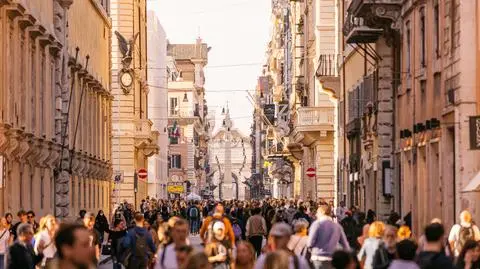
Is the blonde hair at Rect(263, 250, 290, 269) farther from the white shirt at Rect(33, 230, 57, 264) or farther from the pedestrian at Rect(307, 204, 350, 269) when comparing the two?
the white shirt at Rect(33, 230, 57, 264)

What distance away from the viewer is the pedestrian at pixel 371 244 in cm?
2110

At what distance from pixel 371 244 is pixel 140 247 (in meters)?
7.21

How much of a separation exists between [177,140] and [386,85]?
134m

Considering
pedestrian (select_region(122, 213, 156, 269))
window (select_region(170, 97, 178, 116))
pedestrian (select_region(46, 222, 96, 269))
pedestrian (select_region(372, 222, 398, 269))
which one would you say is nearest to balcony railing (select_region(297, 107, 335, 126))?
pedestrian (select_region(122, 213, 156, 269))

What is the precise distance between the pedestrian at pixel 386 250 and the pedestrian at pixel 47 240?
5.80 metres

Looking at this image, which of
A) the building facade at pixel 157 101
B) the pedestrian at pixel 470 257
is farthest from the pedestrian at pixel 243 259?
the building facade at pixel 157 101

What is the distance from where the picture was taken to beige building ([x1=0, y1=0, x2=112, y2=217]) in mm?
43969

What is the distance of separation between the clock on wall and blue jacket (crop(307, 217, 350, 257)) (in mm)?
63626

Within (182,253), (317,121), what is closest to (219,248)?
(182,253)

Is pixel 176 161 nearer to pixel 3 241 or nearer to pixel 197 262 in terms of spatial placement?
pixel 3 241

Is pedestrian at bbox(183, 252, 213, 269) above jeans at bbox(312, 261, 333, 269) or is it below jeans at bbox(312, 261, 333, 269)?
above

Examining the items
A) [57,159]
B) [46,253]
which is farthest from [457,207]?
Result: [57,159]

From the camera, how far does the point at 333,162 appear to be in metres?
75.6

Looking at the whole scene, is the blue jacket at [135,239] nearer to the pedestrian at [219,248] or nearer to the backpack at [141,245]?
the backpack at [141,245]
